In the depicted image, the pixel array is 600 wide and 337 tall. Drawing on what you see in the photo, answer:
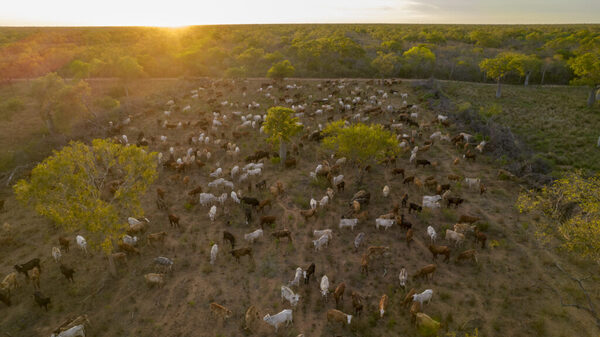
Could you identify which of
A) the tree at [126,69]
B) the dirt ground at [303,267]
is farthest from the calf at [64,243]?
the tree at [126,69]

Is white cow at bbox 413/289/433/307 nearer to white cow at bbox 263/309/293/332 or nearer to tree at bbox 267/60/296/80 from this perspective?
white cow at bbox 263/309/293/332

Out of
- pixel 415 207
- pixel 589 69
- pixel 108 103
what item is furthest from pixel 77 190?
pixel 589 69

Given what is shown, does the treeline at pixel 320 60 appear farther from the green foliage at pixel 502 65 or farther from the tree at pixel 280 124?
the tree at pixel 280 124

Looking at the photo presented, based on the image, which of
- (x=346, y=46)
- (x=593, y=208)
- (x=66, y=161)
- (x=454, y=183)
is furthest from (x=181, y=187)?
(x=346, y=46)

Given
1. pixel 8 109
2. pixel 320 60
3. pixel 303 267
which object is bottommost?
pixel 303 267

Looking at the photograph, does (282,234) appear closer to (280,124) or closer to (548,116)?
(280,124)

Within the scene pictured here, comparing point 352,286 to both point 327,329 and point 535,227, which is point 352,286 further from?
point 535,227
